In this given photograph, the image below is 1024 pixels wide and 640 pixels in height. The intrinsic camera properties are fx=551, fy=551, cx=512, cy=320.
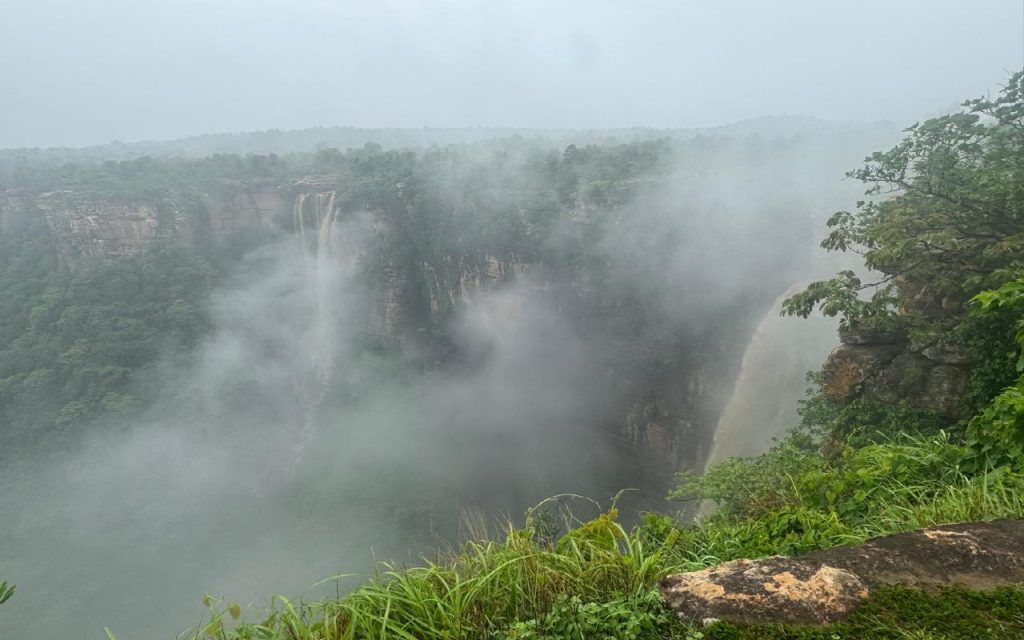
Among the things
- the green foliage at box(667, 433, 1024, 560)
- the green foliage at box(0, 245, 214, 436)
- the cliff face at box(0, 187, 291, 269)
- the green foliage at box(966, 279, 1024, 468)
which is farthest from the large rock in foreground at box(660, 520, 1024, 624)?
the cliff face at box(0, 187, 291, 269)

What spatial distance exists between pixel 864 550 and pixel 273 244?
48025 millimetres

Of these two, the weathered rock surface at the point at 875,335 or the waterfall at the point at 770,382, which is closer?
the weathered rock surface at the point at 875,335

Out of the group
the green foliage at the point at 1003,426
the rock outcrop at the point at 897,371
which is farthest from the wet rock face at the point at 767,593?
the rock outcrop at the point at 897,371

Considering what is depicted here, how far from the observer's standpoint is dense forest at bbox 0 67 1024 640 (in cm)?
262

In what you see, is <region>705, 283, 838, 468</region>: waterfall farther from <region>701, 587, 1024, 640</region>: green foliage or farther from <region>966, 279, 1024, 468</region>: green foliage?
<region>701, 587, 1024, 640</region>: green foliage

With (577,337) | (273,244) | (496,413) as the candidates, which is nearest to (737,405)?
(577,337)

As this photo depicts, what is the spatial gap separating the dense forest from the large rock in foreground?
81mm

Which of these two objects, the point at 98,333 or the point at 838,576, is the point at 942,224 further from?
the point at 98,333

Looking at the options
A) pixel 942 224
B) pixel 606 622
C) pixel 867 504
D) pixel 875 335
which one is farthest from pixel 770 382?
pixel 606 622

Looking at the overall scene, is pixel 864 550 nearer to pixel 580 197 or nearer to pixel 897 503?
pixel 897 503

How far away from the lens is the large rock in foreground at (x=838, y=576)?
1.83 m

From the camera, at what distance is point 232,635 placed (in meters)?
2.24

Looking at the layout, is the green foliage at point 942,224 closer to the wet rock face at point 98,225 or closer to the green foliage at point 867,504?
the green foliage at point 867,504

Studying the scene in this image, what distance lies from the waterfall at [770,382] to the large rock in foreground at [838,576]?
1633 centimetres
